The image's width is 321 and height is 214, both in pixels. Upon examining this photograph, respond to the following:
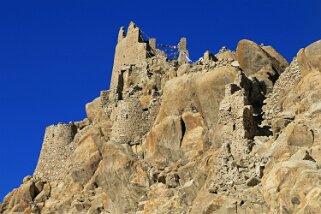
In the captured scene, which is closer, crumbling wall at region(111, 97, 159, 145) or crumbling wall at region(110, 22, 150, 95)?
crumbling wall at region(111, 97, 159, 145)

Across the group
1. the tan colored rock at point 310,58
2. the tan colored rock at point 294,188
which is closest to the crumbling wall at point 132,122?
the tan colored rock at point 310,58

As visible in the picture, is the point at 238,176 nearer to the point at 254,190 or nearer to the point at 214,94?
the point at 254,190

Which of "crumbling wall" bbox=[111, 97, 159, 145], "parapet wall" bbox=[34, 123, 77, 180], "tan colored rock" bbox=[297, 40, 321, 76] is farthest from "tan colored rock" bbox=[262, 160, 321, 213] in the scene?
"parapet wall" bbox=[34, 123, 77, 180]

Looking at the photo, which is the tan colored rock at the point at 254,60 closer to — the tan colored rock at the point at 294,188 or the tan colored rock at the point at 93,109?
the tan colored rock at the point at 93,109

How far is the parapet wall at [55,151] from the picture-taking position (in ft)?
181

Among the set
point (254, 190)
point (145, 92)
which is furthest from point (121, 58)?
point (254, 190)

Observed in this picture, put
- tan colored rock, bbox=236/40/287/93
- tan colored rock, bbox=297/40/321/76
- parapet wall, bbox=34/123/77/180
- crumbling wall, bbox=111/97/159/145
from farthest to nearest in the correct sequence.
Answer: parapet wall, bbox=34/123/77/180
crumbling wall, bbox=111/97/159/145
tan colored rock, bbox=236/40/287/93
tan colored rock, bbox=297/40/321/76

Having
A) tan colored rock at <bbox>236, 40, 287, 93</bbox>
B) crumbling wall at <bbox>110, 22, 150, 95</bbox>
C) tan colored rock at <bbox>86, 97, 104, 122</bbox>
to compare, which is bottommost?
tan colored rock at <bbox>236, 40, 287, 93</bbox>

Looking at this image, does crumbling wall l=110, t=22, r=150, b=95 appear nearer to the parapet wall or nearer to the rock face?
the rock face

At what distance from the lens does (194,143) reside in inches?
A: 1697

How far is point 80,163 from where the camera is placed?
5069 cm

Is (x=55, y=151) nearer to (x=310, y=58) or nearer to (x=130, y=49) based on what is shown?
(x=130, y=49)

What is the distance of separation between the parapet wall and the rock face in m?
0.11

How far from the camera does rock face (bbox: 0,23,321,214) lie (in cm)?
3344
